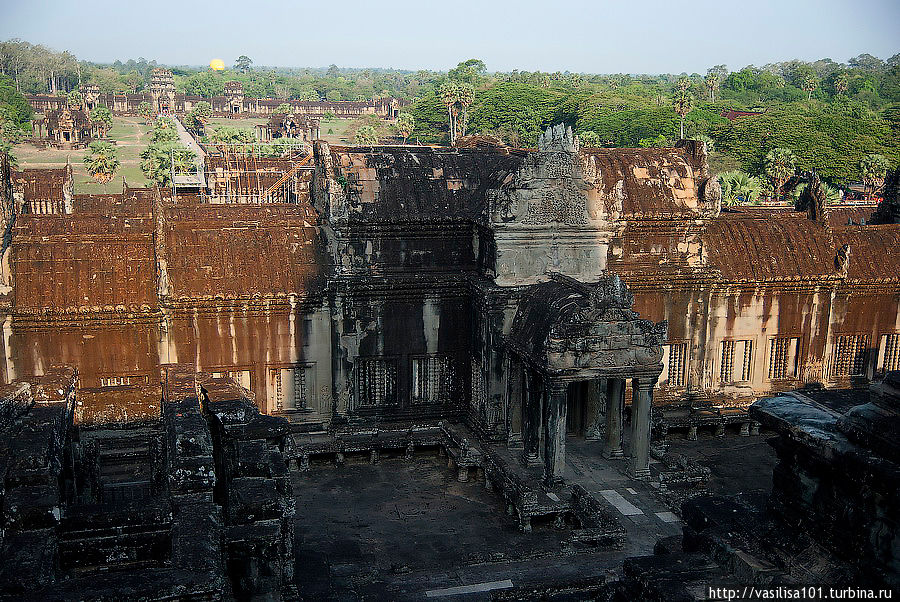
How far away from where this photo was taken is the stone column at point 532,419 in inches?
800

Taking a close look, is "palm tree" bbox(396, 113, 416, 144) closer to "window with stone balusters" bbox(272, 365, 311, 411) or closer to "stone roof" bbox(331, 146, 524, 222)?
"stone roof" bbox(331, 146, 524, 222)

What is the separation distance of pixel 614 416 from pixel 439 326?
5314 mm

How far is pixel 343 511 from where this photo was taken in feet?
64.3

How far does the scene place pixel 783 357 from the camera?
2630cm

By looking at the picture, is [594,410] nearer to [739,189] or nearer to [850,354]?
[850,354]

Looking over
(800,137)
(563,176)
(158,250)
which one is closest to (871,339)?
(563,176)

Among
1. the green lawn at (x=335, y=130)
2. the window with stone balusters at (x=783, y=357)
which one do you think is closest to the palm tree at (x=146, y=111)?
the green lawn at (x=335, y=130)

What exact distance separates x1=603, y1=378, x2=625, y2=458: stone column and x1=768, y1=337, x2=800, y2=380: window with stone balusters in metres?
7.29

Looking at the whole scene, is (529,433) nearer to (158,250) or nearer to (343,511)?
(343,511)

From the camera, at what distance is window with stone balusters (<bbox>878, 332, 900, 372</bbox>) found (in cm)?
2667

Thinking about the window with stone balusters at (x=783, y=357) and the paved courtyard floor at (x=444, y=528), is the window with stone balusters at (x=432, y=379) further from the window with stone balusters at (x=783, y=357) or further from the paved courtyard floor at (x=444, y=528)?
the window with stone balusters at (x=783, y=357)

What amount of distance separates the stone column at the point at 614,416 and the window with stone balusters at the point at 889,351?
1042 cm

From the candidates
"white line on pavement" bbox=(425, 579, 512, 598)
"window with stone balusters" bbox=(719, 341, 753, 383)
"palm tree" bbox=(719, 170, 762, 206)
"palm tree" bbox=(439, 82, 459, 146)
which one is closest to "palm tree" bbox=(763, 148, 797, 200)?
"palm tree" bbox=(719, 170, 762, 206)

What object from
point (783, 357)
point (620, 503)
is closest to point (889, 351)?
point (783, 357)
